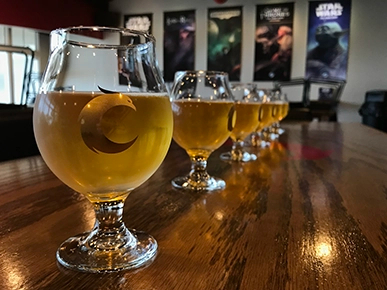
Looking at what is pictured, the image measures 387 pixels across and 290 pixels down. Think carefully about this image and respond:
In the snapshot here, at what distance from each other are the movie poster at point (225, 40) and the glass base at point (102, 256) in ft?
17.4

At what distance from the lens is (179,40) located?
580 cm

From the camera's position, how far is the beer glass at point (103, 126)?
12.7 inches

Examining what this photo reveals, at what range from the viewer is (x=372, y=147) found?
1146 millimetres

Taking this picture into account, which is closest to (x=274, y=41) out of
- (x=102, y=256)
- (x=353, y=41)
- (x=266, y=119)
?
(x=353, y=41)

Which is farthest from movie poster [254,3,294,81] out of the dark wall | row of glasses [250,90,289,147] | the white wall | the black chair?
the black chair

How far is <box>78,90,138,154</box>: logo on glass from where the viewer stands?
32 centimetres

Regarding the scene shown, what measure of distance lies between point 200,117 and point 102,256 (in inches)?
13.2

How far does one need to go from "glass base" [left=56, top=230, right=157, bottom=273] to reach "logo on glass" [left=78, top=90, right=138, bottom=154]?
0.09m

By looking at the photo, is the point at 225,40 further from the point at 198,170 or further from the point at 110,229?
the point at 110,229

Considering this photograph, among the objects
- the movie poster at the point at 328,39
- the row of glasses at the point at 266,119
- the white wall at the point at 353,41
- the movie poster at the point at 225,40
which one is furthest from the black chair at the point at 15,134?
the movie poster at the point at 328,39

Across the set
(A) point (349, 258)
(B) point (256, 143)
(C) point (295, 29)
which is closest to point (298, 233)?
(A) point (349, 258)

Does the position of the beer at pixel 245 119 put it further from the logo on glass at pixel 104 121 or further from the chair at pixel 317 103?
the chair at pixel 317 103

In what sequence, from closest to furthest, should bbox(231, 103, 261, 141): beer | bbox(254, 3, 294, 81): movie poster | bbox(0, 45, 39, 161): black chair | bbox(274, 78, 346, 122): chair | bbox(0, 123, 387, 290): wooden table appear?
1. bbox(0, 123, 387, 290): wooden table
2. bbox(231, 103, 261, 141): beer
3. bbox(0, 45, 39, 161): black chair
4. bbox(274, 78, 346, 122): chair
5. bbox(254, 3, 294, 81): movie poster

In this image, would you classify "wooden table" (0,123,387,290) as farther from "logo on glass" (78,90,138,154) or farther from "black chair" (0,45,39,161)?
"black chair" (0,45,39,161)
